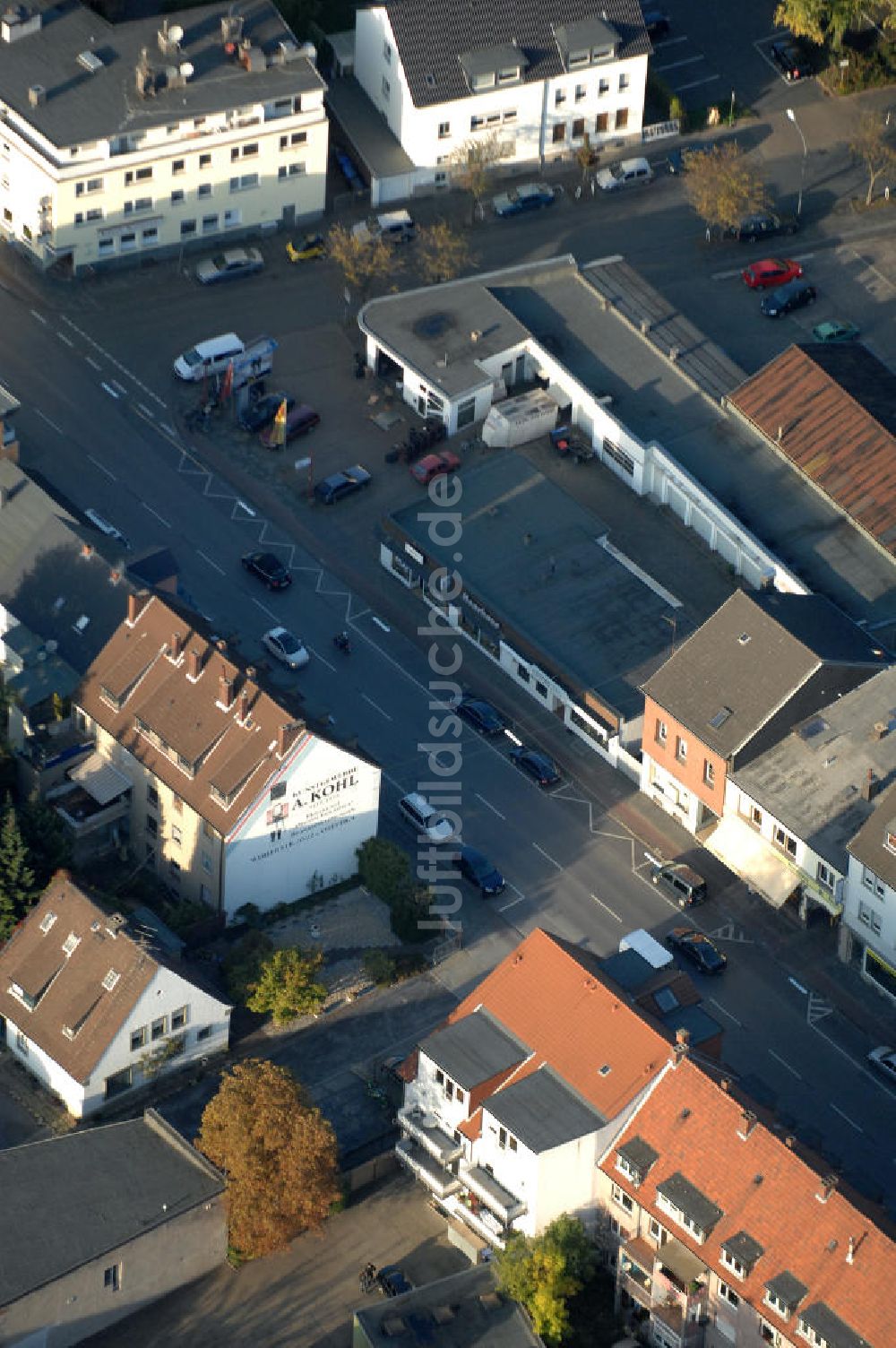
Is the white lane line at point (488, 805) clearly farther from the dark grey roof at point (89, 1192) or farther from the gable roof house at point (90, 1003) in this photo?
the dark grey roof at point (89, 1192)

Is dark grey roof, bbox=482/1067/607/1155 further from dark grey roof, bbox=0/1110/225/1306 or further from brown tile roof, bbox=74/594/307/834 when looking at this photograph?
brown tile roof, bbox=74/594/307/834

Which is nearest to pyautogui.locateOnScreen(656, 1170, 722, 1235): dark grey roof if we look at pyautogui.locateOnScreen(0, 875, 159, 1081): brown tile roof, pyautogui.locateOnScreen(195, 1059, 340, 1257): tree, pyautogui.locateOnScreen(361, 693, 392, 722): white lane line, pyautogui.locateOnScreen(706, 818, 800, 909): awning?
pyautogui.locateOnScreen(195, 1059, 340, 1257): tree

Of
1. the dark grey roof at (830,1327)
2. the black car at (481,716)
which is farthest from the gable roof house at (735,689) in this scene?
the dark grey roof at (830,1327)

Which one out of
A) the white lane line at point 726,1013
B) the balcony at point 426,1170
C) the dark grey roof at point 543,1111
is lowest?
the white lane line at point 726,1013

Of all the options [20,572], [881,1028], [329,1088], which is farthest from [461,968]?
[20,572]

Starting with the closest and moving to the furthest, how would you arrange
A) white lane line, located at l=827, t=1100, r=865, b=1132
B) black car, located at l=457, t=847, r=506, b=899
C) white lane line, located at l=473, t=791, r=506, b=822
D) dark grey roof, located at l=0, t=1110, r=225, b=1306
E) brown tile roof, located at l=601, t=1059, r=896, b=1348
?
brown tile roof, located at l=601, t=1059, r=896, b=1348
dark grey roof, located at l=0, t=1110, r=225, b=1306
white lane line, located at l=827, t=1100, r=865, b=1132
black car, located at l=457, t=847, r=506, b=899
white lane line, located at l=473, t=791, r=506, b=822

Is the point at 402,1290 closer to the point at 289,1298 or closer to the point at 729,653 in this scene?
the point at 289,1298
